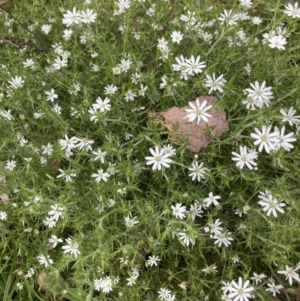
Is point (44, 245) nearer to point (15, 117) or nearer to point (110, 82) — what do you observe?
point (15, 117)

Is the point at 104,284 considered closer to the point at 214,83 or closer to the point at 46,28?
the point at 214,83

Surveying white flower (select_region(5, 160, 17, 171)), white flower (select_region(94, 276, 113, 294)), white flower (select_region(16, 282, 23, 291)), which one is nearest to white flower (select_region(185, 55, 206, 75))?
white flower (select_region(5, 160, 17, 171))

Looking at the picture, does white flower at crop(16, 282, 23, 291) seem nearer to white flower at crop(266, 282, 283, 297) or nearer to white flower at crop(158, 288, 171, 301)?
white flower at crop(158, 288, 171, 301)

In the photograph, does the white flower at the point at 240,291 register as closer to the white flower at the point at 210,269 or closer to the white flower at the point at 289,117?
the white flower at the point at 210,269

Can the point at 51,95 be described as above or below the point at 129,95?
below

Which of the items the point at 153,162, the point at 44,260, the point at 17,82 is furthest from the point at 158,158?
the point at 17,82

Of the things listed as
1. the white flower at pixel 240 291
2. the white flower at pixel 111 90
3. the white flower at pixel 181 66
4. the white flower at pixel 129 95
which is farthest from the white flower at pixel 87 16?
the white flower at pixel 240 291

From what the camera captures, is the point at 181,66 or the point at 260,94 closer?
the point at 260,94

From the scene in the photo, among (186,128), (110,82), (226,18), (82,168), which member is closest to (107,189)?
(82,168)
